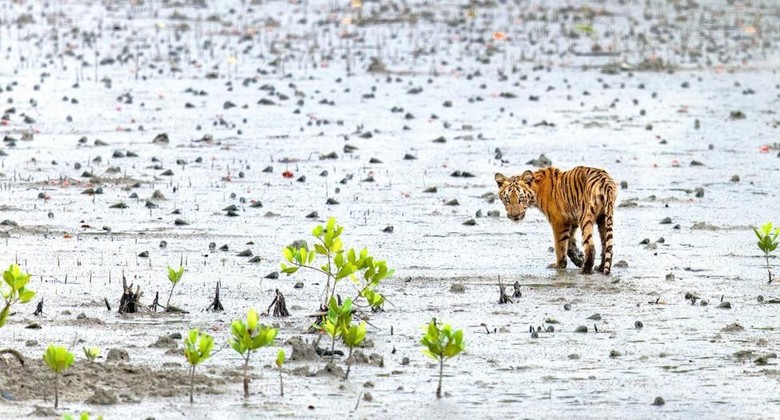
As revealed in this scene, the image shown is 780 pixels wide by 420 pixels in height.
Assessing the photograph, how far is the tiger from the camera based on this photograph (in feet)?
A: 39.8

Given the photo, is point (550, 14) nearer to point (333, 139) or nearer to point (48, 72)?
point (48, 72)

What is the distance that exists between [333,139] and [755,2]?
67.7 ft

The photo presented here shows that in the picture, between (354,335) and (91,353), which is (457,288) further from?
(91,353)

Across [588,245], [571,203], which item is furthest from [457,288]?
[571,203]

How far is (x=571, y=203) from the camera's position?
40.9 feet

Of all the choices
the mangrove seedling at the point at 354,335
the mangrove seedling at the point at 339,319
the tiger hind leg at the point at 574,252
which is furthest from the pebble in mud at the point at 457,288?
the mangrove seedling at the point at 354,335

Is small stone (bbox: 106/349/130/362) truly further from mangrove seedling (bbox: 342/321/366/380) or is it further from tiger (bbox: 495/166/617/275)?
tiger (bbox: 495/166/617/275)

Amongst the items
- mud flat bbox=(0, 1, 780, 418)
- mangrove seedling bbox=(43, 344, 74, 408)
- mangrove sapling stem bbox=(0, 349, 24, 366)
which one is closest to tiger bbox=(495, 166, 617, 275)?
mud flat bbox=(0, 1, 780, 418)

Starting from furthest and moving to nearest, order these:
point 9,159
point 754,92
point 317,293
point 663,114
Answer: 1. point 754,92
2. point 663,114
3. point 9,159
4. point 317,293

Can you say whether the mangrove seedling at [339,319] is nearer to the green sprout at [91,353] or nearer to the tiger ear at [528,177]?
the green sprout at [91,353]

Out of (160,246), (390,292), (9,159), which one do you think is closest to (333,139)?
(9,159)

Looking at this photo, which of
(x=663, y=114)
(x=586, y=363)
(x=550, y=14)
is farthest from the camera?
(x=550, y=14)

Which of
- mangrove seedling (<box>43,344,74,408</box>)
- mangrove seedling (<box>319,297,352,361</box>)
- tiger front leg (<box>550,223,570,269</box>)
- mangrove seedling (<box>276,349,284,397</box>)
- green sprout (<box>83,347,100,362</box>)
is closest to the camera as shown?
mangrove seedling (<box>43,344,74,408</box>)

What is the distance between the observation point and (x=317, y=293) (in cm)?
1106
